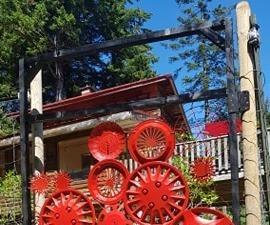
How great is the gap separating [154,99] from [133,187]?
37.6 inches

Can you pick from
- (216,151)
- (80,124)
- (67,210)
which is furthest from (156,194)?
(80,124)

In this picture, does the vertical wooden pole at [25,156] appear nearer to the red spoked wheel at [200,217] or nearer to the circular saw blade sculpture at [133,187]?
the circular saw blade sculpture at [133,187]

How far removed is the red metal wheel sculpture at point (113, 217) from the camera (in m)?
6.34

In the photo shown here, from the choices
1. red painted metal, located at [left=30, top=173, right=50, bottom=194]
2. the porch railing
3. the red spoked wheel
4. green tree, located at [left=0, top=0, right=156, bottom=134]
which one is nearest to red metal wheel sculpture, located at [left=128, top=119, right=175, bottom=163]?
the red spoked wheel

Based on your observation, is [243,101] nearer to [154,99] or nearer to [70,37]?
[154,99]

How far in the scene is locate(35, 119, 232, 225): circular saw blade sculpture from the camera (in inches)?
243

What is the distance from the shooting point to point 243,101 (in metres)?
6.22

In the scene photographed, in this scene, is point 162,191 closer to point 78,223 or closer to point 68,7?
point 78,223

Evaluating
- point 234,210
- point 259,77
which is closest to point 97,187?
point 234,210

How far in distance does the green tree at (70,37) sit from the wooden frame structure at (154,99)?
21057 mm

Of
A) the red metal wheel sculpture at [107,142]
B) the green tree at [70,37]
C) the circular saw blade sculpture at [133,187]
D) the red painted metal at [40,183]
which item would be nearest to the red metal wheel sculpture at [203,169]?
the circular saw blade sculpture at [133,187]

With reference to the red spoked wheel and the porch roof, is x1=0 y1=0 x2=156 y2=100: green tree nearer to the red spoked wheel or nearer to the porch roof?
the porch roof

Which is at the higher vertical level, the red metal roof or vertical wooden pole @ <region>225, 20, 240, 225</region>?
the red metal roof

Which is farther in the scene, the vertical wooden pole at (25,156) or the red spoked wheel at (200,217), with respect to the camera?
the vertical wooden pole at (25,156)
